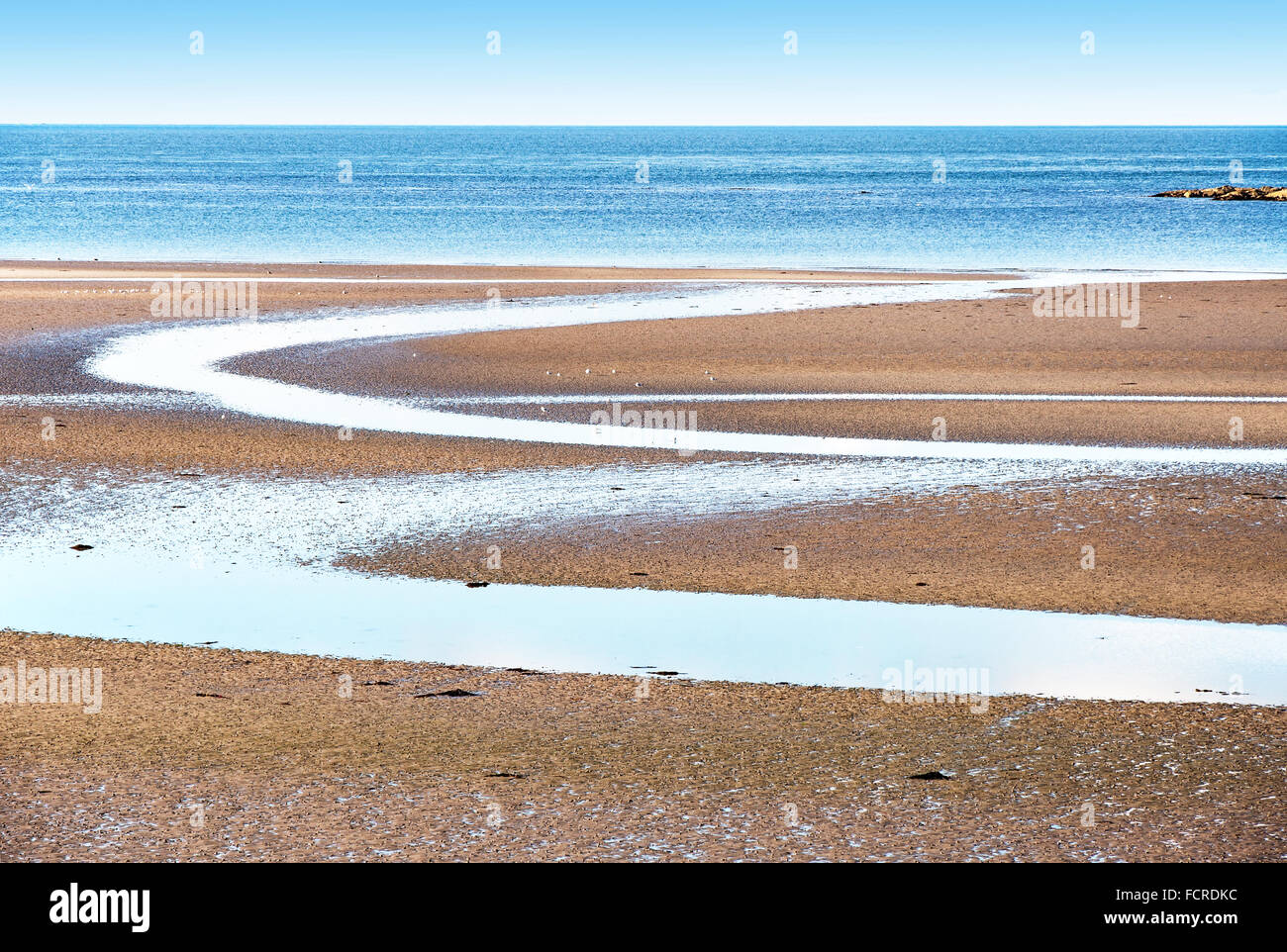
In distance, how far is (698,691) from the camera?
6711mm

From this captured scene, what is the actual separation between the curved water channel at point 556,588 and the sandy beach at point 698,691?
0.76 feet

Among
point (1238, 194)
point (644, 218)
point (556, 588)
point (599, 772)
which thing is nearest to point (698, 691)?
point (599, 772)

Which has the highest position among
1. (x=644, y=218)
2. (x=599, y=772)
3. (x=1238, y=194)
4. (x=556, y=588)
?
(x=1238, y=194)

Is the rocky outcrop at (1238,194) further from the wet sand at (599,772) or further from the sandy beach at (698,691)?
the wet sand at (599,772)

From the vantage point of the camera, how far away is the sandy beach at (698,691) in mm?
5164

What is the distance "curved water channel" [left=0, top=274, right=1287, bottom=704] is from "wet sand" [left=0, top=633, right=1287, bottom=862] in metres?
0.47

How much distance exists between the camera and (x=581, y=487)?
36.7ft

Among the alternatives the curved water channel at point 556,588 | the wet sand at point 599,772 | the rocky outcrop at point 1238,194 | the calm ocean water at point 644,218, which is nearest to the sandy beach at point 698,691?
the wet sand at point 599,772

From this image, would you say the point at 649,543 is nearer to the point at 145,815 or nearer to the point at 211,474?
the point at 211,474

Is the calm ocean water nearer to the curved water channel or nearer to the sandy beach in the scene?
the sandy beach

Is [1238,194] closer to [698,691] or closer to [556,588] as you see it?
[556,588]

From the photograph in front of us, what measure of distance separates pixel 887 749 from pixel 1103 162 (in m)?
151

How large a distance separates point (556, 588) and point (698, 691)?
207 centimetres

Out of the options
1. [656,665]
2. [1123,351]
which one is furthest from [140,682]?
[1123,351]
